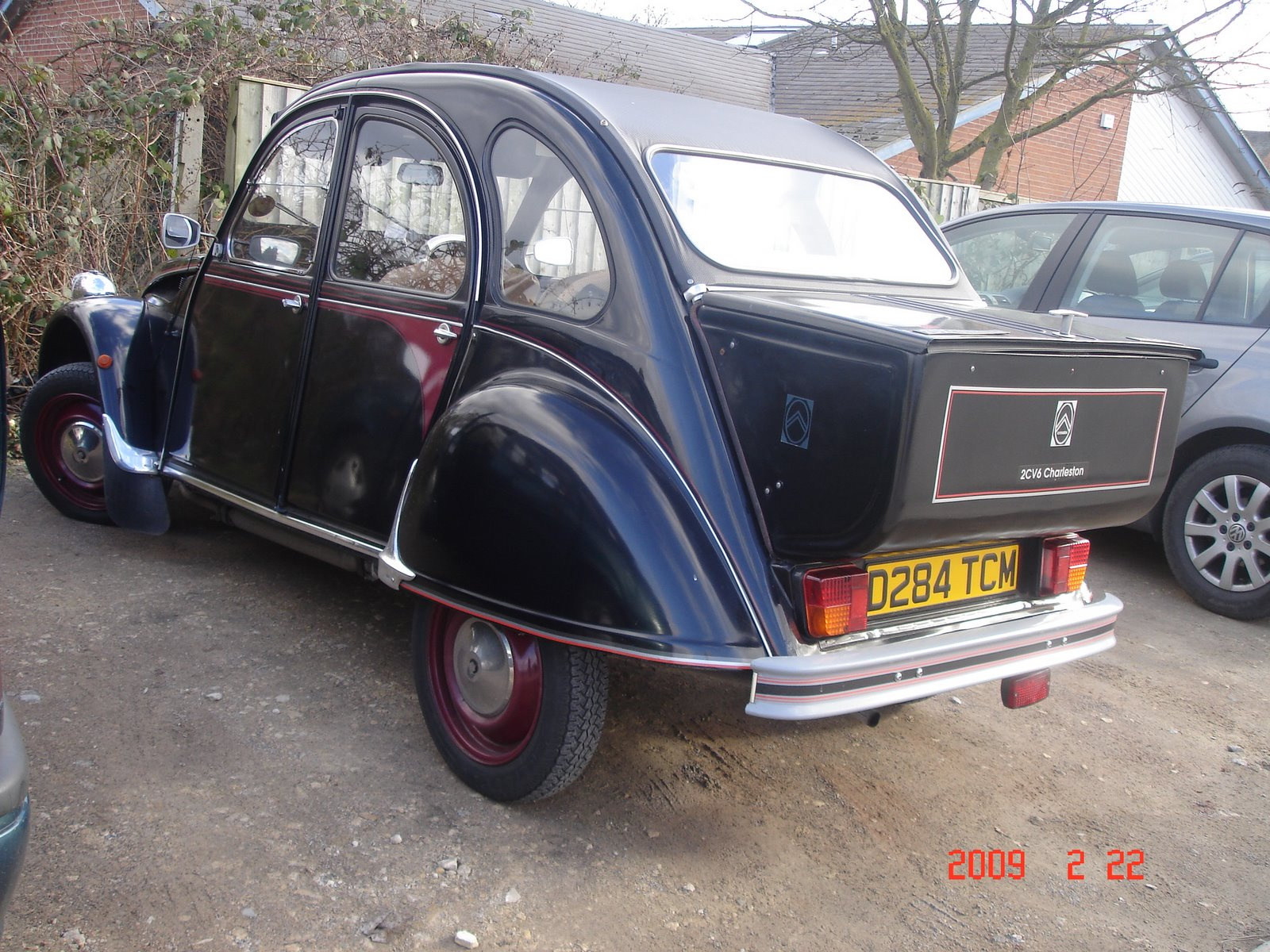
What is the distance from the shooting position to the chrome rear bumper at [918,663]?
2.54 m

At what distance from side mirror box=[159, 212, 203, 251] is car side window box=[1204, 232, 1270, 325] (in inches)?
184

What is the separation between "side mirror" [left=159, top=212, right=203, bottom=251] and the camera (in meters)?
4.38

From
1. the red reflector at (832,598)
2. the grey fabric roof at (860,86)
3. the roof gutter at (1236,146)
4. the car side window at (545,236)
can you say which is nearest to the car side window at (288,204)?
the car side window at (545,236)

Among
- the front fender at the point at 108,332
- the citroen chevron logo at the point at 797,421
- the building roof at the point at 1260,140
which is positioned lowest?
the front fender at the point at 108,332

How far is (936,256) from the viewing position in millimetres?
3906

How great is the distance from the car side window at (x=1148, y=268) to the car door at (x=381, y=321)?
3.76 m

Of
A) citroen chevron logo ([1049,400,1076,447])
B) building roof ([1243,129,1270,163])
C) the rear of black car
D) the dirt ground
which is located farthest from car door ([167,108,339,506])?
building roof ([1243,129,1270,163])

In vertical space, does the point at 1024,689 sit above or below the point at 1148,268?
below

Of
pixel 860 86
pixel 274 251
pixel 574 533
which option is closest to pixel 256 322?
pixel 274 251

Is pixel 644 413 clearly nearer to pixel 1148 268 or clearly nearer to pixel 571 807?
pixel 571 807

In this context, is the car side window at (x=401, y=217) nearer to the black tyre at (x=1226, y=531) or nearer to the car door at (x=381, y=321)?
the car door at (x=381, y=321)

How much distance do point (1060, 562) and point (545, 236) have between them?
5.75 ft

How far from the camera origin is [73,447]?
4949 millimetres

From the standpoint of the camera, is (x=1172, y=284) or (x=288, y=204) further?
(x=1172, y=284)
